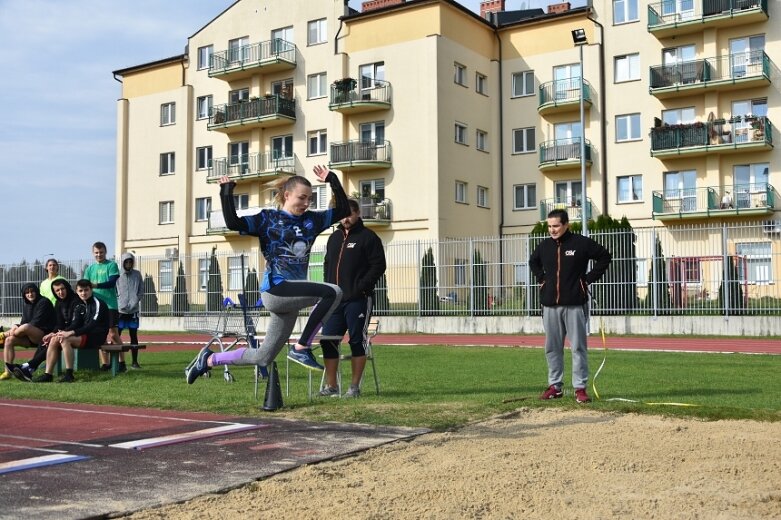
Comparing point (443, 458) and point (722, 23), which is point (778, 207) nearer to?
point (722, 23)

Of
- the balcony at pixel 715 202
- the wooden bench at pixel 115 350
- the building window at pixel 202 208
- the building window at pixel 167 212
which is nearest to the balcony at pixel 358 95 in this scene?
the building window at pixel 202 208

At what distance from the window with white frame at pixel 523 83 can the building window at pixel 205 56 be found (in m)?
17.1

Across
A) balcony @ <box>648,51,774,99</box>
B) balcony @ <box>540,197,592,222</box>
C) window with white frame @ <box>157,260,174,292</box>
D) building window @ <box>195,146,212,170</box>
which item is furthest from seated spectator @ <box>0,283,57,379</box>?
building window @ <box>195,146,212,170</box>

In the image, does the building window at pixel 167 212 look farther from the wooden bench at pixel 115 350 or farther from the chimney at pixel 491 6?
the wooden bench at pixel 115 350

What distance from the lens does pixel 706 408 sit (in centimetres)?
851

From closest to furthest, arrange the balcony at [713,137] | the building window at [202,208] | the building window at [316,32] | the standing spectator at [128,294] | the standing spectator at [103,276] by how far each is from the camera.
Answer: the standing spectator at [103,276]
the standing spectator at [128,294]
the balcony at [713,137]
the building window at [316,32]
the building window at [202,208]

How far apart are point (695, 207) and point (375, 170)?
15008 mm

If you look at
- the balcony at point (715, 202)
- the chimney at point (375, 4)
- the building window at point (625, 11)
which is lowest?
the balcony at point (715, 202)

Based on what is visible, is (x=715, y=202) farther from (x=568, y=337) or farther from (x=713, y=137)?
(x=568, y=337)

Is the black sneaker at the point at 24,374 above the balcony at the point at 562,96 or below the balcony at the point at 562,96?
below

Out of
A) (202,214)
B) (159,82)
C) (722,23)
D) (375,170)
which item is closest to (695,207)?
(722,23)

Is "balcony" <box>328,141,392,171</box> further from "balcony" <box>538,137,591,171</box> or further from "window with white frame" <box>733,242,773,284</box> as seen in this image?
"window with white frame" <box>733,242,773,284</box>

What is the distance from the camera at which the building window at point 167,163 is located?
2044 inches

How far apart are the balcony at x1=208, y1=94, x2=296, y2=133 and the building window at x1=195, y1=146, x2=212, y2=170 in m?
1.89
